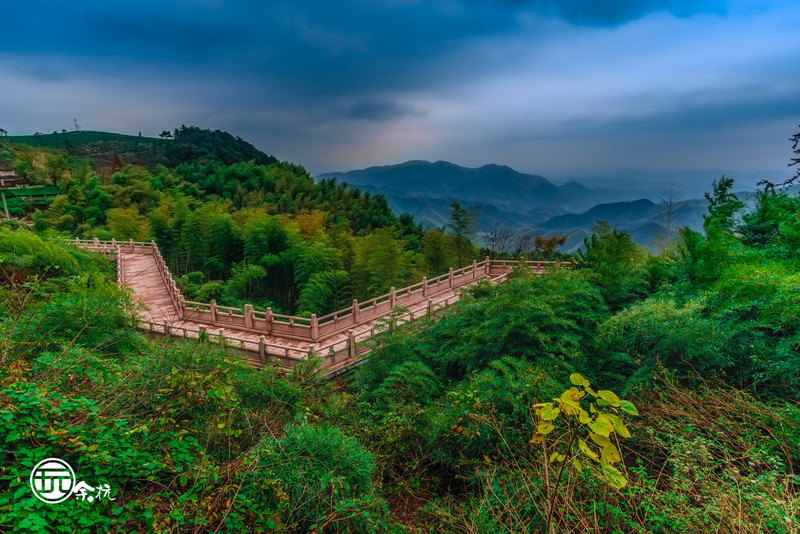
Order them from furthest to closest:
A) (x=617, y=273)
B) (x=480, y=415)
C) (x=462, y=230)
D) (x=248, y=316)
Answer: (x=462, y=230) → (x=248, y=316) → (x=617, y=273) → (x=480, y=415)

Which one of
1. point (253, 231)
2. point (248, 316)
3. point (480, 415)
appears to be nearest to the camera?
point (480, 415)

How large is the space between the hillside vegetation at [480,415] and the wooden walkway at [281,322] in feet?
2.95

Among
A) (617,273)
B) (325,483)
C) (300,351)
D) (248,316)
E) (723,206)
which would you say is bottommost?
(300,351)

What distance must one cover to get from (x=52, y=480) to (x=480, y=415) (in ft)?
12.3

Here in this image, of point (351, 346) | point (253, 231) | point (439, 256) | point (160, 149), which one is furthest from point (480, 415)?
point (160, 149)

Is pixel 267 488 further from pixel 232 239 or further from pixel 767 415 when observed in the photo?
pixel 232 239

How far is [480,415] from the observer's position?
4.34m

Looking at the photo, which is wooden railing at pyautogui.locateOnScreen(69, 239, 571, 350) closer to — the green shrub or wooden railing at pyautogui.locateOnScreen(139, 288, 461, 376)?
wooden railing at pyautogui.locateOnScreen(139, 288, 461, 376)

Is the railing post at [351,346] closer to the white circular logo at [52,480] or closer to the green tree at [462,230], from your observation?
the white circular logo at [52,480]

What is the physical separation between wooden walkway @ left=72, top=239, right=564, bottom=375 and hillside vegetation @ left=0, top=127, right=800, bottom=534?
898 millimetres

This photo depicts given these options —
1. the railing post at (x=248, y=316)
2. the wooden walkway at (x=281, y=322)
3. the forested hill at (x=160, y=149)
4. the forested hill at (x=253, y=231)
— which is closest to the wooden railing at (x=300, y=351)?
the wooden walkway at (x=281, y=322)

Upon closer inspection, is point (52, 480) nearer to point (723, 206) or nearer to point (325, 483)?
point (325, 483)

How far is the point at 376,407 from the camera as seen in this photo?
624cm

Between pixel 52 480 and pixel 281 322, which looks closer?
pixel 52 480
